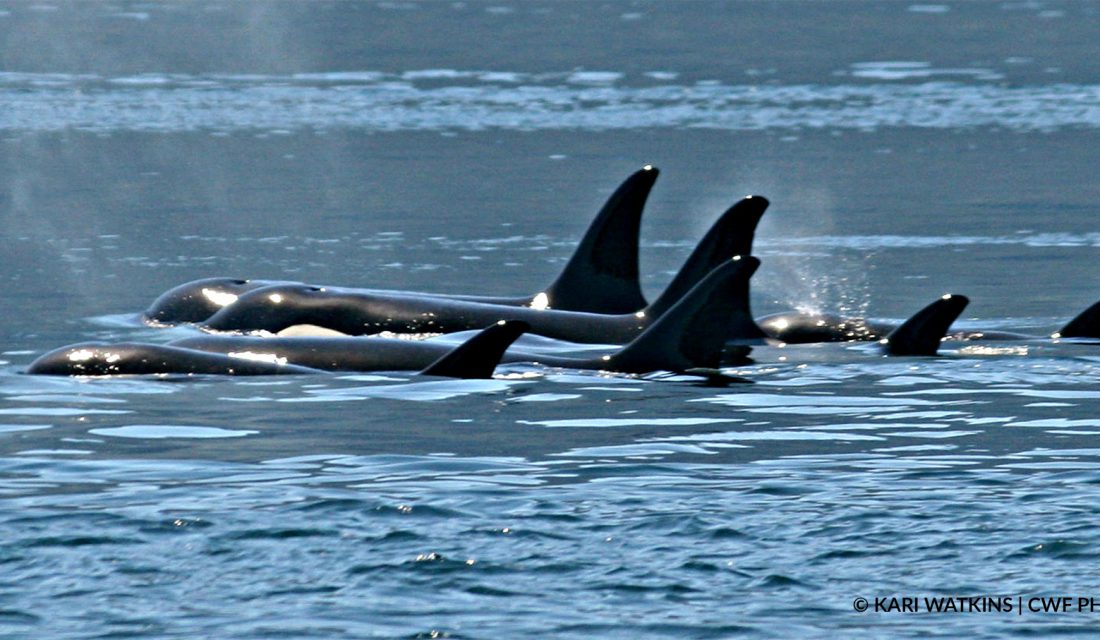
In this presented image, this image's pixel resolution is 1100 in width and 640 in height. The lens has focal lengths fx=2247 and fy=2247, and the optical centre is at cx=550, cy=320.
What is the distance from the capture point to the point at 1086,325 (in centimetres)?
1820

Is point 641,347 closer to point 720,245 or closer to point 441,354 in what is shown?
point 441,354

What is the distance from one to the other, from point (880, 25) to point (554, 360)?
192 feet

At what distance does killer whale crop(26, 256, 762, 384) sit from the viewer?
52.9 feet

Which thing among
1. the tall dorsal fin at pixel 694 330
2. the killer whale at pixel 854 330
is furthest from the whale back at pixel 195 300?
the tall dorsal fin at pixel 694 330

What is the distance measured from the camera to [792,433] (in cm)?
1365

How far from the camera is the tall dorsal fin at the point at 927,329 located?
56.9 feet

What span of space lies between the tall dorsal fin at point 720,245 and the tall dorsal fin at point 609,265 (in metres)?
1.27

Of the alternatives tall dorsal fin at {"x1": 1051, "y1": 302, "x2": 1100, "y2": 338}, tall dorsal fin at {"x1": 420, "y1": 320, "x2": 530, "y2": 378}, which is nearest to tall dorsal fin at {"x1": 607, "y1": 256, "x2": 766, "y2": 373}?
tall dorsal fin at {"x1": 420, "y1": 320, "x2": 530, "y2": 378}

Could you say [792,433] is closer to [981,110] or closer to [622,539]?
[622,539]

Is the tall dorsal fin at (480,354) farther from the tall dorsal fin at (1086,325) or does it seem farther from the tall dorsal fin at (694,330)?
the tall dorsal fin at (1086,325)

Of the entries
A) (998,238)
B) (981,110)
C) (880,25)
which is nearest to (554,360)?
(998,238)

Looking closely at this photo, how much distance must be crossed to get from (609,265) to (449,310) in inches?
83.8

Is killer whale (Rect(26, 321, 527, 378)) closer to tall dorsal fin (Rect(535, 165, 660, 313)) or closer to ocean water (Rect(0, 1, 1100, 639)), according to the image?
ocean water (Rect(0, 1, 1100, 639))

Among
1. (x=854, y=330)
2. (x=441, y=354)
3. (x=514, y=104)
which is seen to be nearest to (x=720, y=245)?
(x=854, y=330)
